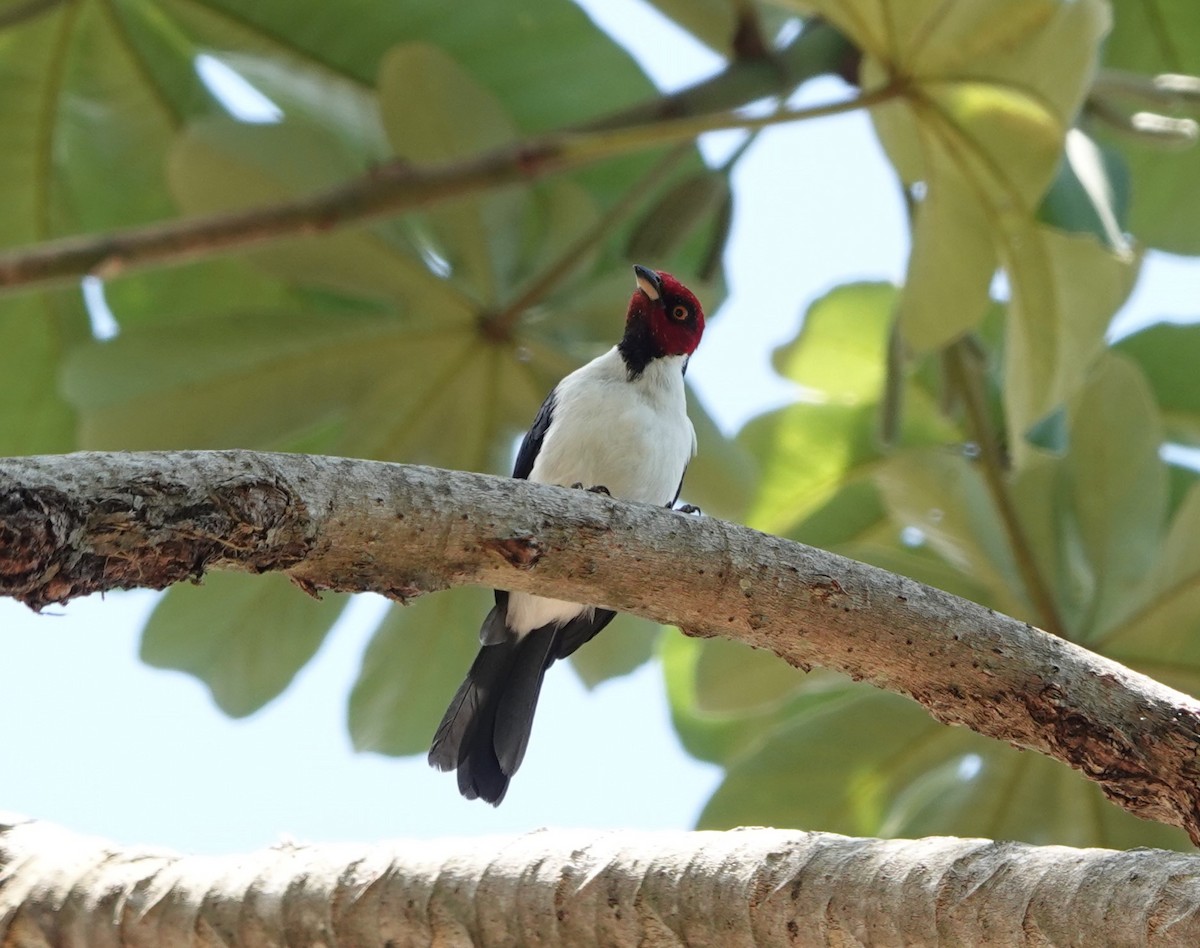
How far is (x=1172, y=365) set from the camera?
13.5 ft

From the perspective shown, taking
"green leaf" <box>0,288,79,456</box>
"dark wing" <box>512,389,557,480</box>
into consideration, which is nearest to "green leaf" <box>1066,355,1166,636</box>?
"dark wing" <box>512,389,557,480</box>

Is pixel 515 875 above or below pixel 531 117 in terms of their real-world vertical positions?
below

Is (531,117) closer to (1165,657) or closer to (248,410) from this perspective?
(248,410)

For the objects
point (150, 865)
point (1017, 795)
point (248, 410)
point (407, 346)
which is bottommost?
point (150, 865)

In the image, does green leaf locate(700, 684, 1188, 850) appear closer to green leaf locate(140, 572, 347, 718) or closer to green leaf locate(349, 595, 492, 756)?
green leaf locate(349, 595, 492, 756)

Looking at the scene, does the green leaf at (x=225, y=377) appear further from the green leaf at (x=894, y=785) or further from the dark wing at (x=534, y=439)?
the green leaf at (x=894, y=785)

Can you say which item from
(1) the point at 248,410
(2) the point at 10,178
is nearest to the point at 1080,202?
(1) the point at 248,410

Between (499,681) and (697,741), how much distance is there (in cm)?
124

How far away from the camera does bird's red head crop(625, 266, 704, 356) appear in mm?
4129

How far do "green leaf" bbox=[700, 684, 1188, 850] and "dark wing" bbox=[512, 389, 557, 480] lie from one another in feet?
3.58

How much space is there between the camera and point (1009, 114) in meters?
3.03

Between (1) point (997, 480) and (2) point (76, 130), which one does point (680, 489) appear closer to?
(1) point (997, 480)

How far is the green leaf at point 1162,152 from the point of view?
4.16 m

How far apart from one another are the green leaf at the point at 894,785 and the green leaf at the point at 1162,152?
1.70m
